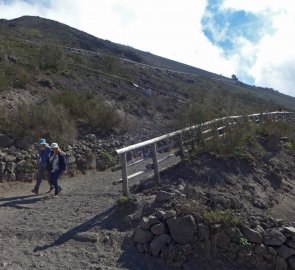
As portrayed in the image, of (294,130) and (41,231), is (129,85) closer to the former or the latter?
(294,130)

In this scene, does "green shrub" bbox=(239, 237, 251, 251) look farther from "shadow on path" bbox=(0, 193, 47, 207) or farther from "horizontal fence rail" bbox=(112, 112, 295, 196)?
"shadow on path" bbox=(0, 193, 47, 207)

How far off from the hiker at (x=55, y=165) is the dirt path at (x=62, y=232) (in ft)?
1.18

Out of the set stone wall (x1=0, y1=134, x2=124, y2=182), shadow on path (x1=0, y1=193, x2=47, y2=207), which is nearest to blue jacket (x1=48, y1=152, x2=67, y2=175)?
shadow on path (x1=0, y1=193, x2=47, y2=207)

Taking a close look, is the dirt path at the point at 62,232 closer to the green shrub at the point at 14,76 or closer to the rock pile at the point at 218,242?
the rock pile at the point at 218,242

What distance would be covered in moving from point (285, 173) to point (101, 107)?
7348 mm

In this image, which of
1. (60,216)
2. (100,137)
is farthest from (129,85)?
(60,216)

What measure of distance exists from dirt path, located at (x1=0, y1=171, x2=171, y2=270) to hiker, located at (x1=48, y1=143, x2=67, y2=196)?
361 mm

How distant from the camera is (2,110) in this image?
14.5 meters

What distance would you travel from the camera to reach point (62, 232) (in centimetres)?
809

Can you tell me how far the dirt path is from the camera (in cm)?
706

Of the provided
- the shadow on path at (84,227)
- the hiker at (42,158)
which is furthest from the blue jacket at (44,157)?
the shadow on path at (84,227)

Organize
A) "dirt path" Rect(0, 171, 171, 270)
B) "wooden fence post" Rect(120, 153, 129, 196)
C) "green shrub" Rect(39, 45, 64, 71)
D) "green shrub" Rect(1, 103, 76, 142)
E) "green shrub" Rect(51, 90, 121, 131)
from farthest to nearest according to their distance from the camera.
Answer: "green shrub" Rect(39, 45, 64, 71)
"green shrub" Rect(51, 90, 121, 131)
"green shrub" Rect(1, 103, 76, 142)
"wooden fence post" Rect(120, 153, 129, 196)
"dirt path" Rect(0, 171, 171, 270)

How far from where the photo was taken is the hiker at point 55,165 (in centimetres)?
1149

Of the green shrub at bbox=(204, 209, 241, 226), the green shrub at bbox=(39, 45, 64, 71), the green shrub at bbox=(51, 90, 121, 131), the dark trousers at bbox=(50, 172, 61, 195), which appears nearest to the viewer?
the green shrub at bbox=(204, 209, 241, 226)
